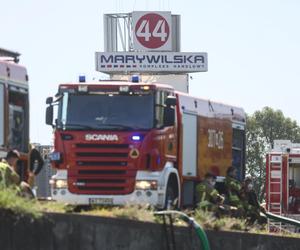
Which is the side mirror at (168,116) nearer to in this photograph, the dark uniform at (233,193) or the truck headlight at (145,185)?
the truck headlight at (145,185)

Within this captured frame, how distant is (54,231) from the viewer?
16219mm

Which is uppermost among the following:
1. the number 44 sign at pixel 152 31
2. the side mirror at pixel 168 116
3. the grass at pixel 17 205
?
the number 44 sign at pixel 152 31

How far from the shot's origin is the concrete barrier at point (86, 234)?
612 inches

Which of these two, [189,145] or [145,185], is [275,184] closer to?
[189,145]

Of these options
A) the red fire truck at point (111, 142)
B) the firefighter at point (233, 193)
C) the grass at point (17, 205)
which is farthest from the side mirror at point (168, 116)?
the grass at point (17, 205)

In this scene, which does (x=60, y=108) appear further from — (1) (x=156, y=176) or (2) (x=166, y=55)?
(2) (x=166, y=55)

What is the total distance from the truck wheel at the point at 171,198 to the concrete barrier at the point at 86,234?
14.5 ft

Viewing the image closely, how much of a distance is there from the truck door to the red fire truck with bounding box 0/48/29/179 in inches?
140

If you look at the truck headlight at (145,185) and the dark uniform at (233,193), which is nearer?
the truck headlight at (145,185)

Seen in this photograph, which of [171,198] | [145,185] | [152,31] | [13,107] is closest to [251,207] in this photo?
[171,198]

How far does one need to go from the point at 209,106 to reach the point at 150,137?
543cm

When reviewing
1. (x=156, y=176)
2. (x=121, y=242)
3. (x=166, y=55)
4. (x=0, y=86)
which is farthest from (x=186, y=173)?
(x=166, y=55)

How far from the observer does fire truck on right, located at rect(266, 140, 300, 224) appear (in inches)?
1406

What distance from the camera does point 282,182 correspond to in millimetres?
35812
